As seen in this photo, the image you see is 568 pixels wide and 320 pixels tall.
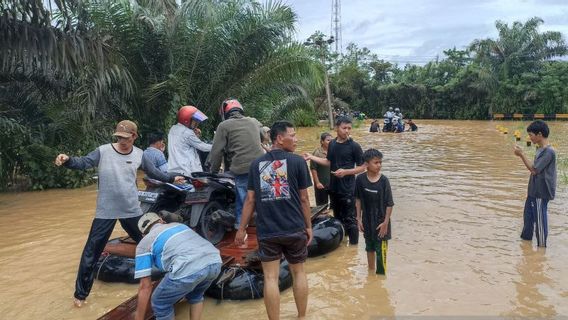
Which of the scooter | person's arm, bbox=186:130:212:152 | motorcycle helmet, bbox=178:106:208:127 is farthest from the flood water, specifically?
motorcycle helmet, bbox=178:106:208:127

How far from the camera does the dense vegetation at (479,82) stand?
129 feet

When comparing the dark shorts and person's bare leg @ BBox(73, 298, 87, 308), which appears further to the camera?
person's bare leg @ BBox(73, 298, 87, 308)

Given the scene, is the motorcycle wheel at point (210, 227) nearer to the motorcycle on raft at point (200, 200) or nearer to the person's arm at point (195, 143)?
the motorcycle on raft at point (200, 200)

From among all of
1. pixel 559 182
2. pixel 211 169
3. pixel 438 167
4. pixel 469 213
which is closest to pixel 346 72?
pixel 438 167

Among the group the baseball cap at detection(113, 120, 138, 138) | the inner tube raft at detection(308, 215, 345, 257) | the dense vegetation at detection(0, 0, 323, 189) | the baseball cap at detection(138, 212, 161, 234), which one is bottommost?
the inner tube raft at detection(308, 215, 345, 257)

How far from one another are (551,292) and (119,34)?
32.4ft

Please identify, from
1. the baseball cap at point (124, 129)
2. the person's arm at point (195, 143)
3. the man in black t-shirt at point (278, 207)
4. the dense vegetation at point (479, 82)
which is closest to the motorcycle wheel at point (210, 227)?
the person's arm at point (195, 143)

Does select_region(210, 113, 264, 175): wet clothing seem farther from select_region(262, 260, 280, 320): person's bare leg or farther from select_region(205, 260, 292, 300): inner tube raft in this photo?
select_region(262, 260, 280, 320): person's bare leg

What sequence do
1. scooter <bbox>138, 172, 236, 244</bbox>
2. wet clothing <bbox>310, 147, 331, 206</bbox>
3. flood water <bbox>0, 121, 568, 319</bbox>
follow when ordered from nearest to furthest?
1. flood water <bbox>0, 121, 568, 319</bbox>
2. scooter <bbox>138, 172, 236, 244</bbox>
3. wet clothing <bbox>310, 147, 331, 206</bbox>

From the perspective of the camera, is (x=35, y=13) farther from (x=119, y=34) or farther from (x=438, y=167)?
(x=438, y=167)

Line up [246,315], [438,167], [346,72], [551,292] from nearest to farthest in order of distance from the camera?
[246,315], [551,292], [438,167], [346,72]

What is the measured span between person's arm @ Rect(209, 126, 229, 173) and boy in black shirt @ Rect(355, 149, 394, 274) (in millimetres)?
1522

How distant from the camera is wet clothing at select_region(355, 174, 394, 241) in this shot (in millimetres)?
5149

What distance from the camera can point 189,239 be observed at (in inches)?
145
